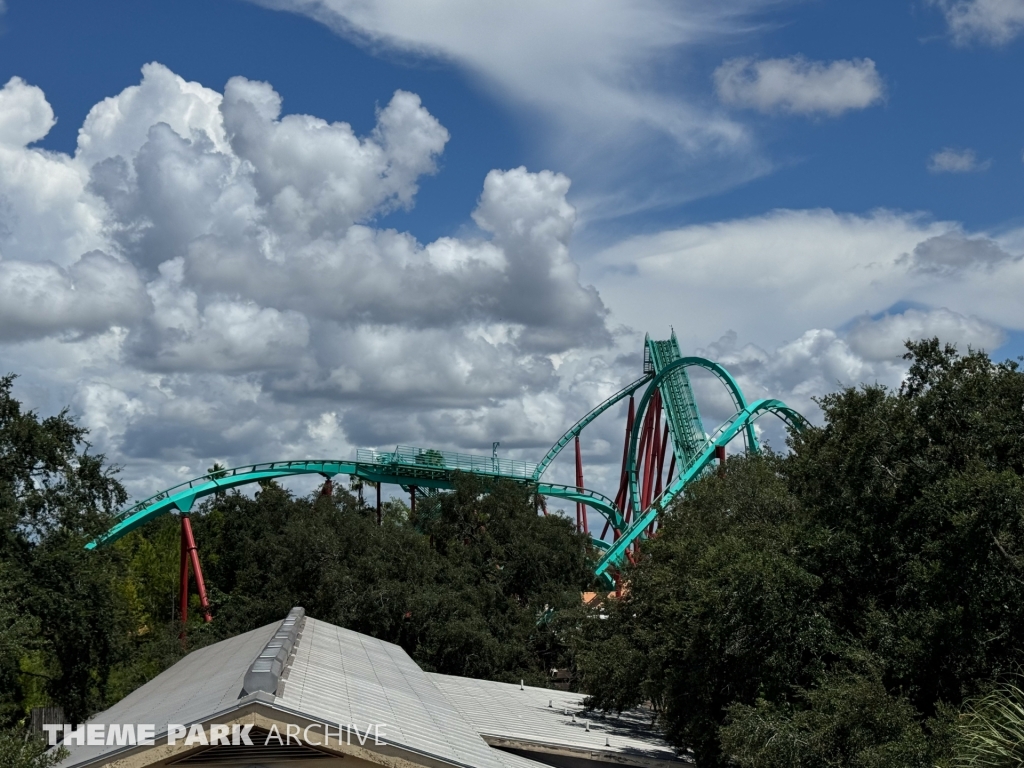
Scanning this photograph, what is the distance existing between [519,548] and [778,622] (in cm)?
1974

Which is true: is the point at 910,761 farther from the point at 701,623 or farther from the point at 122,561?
the point at 122,561

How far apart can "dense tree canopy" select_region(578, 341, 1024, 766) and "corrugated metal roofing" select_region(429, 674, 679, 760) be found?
4.30ft

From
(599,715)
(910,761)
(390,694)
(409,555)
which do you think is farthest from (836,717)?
(409,555)

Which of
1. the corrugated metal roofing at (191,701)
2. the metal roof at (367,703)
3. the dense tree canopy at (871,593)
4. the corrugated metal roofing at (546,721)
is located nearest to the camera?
the corrugated metal roofing at (191,701)

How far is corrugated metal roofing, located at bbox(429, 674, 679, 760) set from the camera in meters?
17.0

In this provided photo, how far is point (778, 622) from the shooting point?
48.5 ft

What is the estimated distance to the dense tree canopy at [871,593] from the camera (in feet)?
41.1

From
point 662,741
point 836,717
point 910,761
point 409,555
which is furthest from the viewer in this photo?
point 409,555

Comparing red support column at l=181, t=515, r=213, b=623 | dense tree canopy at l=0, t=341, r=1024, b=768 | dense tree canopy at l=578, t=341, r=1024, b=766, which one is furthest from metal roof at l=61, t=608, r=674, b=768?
red support column at l=181, t=515, r=213, b=623

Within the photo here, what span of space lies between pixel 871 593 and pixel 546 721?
266 inches

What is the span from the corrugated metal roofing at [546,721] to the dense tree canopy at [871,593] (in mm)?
1310

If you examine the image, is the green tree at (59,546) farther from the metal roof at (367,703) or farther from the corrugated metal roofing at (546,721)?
the corrugated metal roofing at (546,721)

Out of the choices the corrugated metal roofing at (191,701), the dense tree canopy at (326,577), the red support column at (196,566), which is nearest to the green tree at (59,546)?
the dense tree canopy at (326,577)

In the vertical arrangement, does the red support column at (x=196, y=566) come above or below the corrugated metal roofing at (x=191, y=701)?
above
